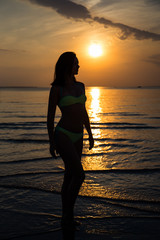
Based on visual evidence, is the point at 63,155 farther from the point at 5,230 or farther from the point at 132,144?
the point at 132,144

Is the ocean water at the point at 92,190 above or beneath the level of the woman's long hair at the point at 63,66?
beneath

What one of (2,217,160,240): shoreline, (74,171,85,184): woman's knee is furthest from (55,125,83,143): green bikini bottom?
(2,217,160,240): shoreline

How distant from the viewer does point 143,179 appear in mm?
6188

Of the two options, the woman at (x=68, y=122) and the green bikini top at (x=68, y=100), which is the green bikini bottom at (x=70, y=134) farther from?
the green bikini top at (x=68, y=100)

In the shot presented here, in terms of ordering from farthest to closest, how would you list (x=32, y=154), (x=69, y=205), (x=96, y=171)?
(x=32, y=154), (x=96, y=171), (x=69, y=205)

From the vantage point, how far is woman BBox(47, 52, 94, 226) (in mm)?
3619

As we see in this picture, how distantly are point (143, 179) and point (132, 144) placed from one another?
13.9 ft

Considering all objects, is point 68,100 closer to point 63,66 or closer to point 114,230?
point 63,66

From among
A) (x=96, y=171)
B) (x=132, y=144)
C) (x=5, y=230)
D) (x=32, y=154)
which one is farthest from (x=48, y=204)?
(x=132, y=144)

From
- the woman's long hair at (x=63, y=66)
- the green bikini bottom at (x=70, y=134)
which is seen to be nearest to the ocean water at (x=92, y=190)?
the green bikini bottom at (x=70, y=134)

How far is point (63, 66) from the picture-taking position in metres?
3.71

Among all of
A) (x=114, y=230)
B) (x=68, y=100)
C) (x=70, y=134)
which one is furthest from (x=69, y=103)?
(x=114, y=230)

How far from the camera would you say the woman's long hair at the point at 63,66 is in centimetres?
368

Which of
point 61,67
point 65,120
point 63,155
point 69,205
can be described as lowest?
point 69,205
